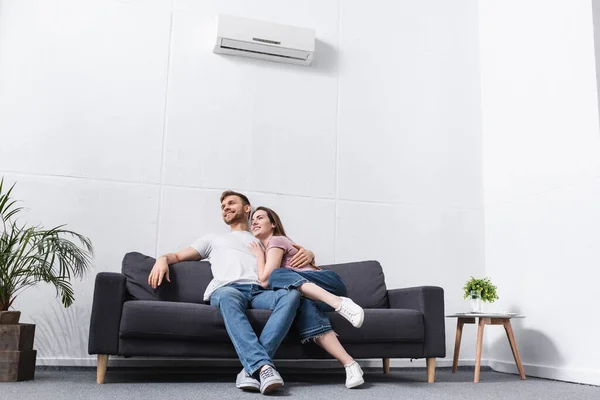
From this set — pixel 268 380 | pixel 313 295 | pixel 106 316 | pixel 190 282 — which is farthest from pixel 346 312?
pixel 106 316

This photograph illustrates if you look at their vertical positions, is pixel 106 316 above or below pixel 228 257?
below

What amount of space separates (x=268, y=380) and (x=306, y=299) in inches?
23.6

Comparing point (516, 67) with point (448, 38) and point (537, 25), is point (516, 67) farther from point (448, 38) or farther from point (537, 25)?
point (448, 38)

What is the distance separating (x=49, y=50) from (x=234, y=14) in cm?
138

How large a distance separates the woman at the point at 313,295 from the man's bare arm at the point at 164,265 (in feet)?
1.58

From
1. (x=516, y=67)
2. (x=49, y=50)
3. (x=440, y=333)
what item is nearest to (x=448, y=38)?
(x=516, y=67)

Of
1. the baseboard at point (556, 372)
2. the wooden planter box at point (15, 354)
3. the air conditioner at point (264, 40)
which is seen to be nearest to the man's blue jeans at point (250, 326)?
the wooden planter box at point (15, 354)

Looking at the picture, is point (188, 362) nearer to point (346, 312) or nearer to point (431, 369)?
point (346, 312)

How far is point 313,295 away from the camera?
3094 millimetres

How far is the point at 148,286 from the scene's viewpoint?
137 inches

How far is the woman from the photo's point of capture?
2994 mm

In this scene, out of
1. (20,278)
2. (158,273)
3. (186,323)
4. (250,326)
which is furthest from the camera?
(20,278)

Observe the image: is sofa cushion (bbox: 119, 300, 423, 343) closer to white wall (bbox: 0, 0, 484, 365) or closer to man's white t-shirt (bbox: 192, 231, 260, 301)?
man's white t-shirt (bbox: 192, 231, 260, 301)

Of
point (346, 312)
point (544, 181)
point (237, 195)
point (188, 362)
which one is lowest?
point (188, 362)
